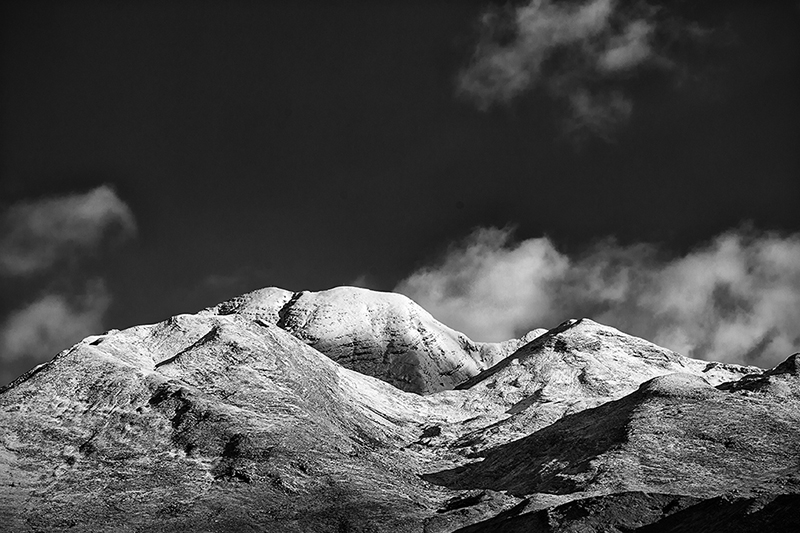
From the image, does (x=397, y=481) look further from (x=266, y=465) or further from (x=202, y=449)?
(x=202, y=449)

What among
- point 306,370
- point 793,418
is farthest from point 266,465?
point 793,418

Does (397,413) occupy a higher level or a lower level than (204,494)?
higher

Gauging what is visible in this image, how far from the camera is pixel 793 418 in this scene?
119438 mm

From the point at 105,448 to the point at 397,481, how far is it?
38.6 m

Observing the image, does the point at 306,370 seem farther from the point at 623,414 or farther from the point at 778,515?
the point at 778,515

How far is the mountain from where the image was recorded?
93562 millimetres

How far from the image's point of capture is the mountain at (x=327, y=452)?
3684 inches

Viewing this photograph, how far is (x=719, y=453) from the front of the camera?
11138 centimetres

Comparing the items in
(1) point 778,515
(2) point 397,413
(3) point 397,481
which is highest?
(2) point 397,413

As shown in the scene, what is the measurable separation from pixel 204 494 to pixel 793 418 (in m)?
79.0

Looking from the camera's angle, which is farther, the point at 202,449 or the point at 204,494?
the point at 202,449

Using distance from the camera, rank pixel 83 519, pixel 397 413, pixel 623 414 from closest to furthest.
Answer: pixel 83 519, pixel 623 414, pixel 397 413

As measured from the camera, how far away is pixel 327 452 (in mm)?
118312

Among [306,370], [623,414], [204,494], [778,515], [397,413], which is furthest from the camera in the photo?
[397,413]
